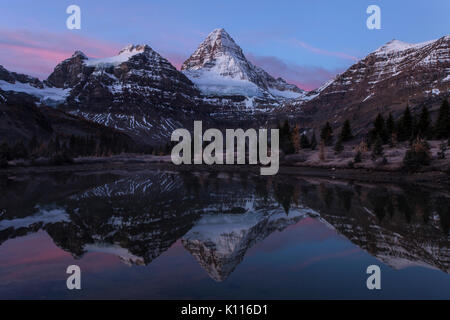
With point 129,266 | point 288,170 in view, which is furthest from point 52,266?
point 288,170

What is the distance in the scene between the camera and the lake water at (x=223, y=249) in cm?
1278

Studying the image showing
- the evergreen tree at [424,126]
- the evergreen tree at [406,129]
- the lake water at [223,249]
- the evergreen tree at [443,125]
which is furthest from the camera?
the evergreen tree at [406,129]

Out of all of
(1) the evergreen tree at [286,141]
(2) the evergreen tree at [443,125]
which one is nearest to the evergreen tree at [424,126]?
(2) the evergreen tree at [443,125]

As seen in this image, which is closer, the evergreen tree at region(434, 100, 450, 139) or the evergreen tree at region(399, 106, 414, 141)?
the evergreen tree at region(434, 100, 450, 139)

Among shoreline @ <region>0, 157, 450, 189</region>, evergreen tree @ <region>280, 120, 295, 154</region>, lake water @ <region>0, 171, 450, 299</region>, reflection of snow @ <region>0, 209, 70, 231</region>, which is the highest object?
evergreen tree @ <region>280, 120, 295, 154</region>

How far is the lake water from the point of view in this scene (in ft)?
41.9

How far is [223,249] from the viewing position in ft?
57.7

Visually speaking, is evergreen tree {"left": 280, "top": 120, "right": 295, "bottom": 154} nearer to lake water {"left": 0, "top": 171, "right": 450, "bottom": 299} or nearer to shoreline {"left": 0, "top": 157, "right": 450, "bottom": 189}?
shoreline {"left": 0, "top": 157, "right": 450, "bottom": 189}

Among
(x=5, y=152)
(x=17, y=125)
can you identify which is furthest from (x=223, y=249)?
(x=17, y=125)

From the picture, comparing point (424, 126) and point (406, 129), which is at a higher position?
point (424, 126)

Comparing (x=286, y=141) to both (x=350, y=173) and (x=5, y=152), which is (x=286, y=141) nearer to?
(x=350, y=173)

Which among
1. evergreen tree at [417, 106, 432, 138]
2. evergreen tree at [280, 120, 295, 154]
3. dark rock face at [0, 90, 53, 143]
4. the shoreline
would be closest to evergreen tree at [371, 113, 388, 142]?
evergreen tree at [417, 106, 432, 138]

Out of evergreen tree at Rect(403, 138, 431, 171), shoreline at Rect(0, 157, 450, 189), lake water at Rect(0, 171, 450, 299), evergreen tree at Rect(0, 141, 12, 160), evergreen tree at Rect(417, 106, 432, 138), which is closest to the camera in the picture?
lake water at Rect(0, 171, 450, 299)

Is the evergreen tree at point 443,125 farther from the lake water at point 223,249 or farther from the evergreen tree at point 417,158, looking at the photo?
the lake water at point 223,249
